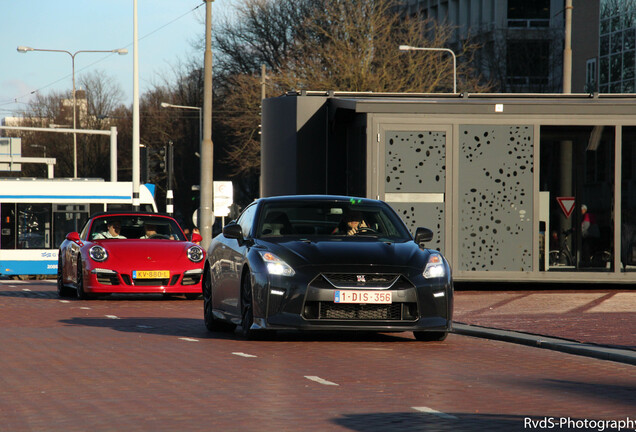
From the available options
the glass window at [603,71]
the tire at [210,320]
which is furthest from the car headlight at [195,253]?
the glass window at [603,71]

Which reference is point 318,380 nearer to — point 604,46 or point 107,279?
point 107,279

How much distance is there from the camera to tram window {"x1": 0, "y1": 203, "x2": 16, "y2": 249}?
1330 inches

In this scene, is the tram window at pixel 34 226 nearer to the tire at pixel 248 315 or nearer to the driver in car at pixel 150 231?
the driver in car at pixel 150 231

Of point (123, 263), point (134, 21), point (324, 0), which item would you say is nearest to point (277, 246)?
point (123, 263)

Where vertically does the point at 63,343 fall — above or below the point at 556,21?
below

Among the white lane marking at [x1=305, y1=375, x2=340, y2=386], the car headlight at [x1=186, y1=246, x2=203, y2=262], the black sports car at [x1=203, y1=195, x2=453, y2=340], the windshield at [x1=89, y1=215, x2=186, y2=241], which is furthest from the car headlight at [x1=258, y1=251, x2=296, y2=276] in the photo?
the windshield at [x1=89, y1=215, x2=186, y2=241]

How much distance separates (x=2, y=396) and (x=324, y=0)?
48384mm

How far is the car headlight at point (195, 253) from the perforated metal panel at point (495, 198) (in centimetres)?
486

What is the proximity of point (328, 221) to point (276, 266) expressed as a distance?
4.49 ft

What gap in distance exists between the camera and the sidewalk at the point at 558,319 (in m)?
12.5

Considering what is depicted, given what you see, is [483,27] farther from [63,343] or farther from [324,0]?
[63,343]

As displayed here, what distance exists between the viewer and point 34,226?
34.2m

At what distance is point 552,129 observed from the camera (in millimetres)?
22406

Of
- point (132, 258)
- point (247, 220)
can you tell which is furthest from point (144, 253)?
point (247, 220)
